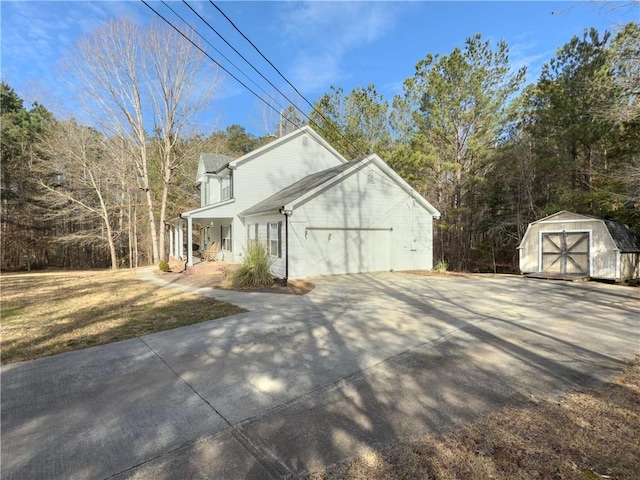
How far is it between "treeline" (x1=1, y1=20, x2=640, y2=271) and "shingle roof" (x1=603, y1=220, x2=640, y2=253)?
109 centimetres

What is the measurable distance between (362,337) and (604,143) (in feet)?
55.5

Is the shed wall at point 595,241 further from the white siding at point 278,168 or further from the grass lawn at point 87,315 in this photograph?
the grass lawn at point 87,315

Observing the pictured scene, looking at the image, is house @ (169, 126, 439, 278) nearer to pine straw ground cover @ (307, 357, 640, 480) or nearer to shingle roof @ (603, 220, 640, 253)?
shingle roof @ (603, 220, 640, 253)

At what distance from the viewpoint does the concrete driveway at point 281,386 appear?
2660mm

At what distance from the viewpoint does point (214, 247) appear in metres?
20.7

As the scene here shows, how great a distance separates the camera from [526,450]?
262cm

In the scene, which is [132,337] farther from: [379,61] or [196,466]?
[379,61]

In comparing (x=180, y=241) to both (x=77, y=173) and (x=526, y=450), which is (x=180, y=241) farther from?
(x=526, y=450)

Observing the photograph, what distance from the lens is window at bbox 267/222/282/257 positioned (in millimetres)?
13867

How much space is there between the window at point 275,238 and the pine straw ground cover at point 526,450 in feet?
37.1

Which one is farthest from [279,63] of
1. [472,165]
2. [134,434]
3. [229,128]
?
[229,128]

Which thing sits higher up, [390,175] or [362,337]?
[390,175]

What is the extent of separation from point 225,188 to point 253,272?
377 inches

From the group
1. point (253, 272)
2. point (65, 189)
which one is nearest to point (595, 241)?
point (253, 272)
